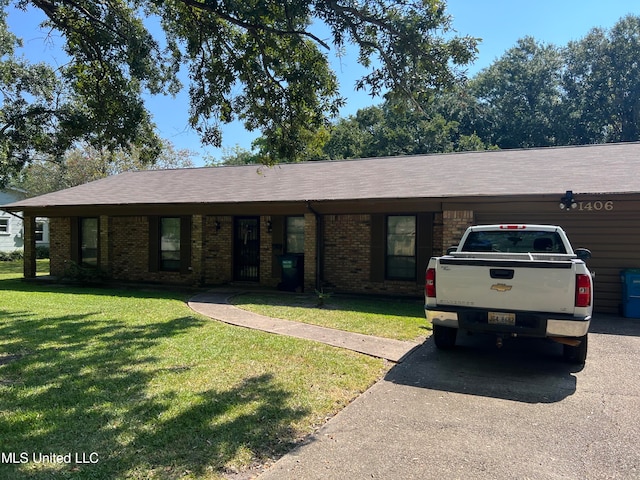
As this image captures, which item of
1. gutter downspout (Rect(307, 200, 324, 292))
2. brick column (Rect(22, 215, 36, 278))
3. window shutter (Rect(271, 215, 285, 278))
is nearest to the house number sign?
gutter downspout (Rect(307, 200, 324, 292))

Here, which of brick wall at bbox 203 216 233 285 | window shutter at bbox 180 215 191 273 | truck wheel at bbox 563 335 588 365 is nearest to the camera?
truck wheel at bbox 563 335 588 365

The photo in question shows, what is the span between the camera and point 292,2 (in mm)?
6824

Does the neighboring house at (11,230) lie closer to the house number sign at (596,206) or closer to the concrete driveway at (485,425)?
the concrete driveway at (485,425)

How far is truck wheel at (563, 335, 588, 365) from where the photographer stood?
18.5 feet

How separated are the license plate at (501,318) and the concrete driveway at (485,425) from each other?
628mm

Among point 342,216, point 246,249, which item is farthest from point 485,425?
point 246,249

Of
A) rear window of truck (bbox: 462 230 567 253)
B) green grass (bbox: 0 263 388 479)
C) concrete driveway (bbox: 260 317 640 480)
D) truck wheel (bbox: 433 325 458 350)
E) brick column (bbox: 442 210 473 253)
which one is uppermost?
brick column (bbox: 442 210 473 253)

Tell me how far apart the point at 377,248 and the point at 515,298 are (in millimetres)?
6776

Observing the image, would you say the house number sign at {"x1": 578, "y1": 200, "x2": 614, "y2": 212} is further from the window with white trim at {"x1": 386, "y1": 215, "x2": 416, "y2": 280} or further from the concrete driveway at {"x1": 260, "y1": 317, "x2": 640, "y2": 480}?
the concrete driveway at {"x1": 260, "y1": 317, "x2": 640, "y2": 480}

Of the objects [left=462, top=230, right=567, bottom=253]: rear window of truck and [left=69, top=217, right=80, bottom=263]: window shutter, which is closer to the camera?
[left=462, top=230, right=567, bottom=253]: rear window of truck

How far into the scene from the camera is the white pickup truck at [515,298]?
510 cm

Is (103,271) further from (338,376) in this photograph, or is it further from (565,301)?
(565,301)

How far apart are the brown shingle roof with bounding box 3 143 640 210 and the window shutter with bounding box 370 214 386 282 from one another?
3.15ft

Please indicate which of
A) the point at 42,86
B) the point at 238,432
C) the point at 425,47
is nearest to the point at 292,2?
the point at 425,47
